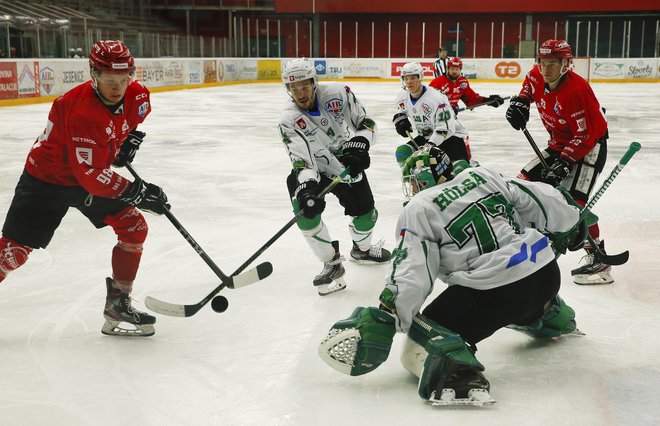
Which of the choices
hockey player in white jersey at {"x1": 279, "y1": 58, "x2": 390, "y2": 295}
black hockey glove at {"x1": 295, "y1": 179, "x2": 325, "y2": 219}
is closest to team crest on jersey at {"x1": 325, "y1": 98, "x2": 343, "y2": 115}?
hockey player in white jersey at {"x1": 279, "y1": 58, "x2": 390, "y2": 295}

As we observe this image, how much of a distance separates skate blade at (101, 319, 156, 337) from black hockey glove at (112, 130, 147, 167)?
0.62 metres

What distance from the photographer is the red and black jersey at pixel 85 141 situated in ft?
8.79

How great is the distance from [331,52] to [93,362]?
2375 cm

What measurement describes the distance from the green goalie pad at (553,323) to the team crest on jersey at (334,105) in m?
1.45

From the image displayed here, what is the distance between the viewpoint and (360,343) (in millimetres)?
2365

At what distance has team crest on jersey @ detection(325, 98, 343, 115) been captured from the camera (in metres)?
3.74

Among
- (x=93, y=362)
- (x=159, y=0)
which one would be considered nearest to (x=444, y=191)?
(x=93, y=362)

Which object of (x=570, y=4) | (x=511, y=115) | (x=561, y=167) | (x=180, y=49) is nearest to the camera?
(x=561, y=167)

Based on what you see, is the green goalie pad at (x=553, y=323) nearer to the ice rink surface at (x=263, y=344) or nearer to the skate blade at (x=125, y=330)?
the ice rink surface at (x=263, y=344)

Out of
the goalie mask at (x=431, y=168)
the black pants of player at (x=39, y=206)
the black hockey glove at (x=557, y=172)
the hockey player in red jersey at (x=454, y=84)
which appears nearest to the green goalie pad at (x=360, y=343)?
the goalie mask at (x=431, y=168)

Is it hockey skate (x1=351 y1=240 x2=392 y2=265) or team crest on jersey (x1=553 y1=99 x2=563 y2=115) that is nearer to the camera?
team crest on jersey (x1=553 y1=99 x2=563 y2=115)

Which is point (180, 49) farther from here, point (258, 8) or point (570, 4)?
point (570, 4)

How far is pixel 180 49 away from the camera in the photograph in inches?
789

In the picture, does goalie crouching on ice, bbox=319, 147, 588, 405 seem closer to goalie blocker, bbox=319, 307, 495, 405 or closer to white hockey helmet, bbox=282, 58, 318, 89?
goalie blocker, bbox=319, 307, 495, 405
